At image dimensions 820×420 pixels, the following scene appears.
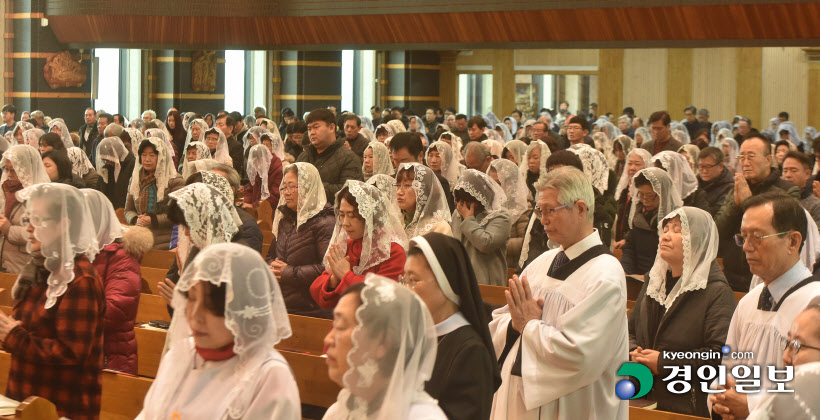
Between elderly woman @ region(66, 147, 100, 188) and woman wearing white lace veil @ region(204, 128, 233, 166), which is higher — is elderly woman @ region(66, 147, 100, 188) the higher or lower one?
the lower one

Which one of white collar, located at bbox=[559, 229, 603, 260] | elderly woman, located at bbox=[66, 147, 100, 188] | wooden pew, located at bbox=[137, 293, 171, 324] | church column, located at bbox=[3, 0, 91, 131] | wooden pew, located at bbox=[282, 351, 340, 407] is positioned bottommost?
wooden pew, located at bbox=[282, 351, 340, 407]

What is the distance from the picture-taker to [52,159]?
805 cm

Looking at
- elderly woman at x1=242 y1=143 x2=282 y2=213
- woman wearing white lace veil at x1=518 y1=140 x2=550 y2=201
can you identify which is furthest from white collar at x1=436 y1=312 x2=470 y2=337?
elderly woman at x1=242 y1=143 x2=282 y2=213

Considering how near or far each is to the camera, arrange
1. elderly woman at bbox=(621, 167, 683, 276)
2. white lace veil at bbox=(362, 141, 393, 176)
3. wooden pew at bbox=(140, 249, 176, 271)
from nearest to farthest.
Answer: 1. elderly woman at bbox=(621, 167, 683, 276)
2. wooden pew at bbox=(140, 249, 176, 271)
3. white lace veil at bbox=(362, 141, 393, 176)

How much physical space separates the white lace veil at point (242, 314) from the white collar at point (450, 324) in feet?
1.79

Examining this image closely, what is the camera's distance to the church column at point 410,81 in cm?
2802

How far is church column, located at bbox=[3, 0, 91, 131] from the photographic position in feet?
66.5

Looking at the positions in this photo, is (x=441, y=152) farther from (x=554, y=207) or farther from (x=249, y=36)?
(x=249, y=36)

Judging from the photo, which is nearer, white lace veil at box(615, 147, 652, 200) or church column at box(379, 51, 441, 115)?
white lace veil at box(615, 147, 652, 200)

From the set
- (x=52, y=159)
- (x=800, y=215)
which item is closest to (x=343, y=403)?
(x=800, y=215)

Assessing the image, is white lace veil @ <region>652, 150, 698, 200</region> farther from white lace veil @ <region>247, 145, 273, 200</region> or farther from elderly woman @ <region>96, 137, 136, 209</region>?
elderly woman @ <region>96, 137, 136, 209</region>

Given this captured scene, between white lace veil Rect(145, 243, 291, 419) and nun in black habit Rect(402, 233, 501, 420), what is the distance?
1.76 feet

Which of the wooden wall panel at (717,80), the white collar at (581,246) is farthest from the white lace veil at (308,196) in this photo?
the wooden wall panel at (717,80)

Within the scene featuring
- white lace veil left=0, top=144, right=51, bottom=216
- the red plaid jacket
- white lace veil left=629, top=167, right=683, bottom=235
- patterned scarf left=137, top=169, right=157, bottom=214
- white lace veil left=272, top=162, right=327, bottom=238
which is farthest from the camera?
patterned scarf left=137, top=169, right=157, bottom=214
